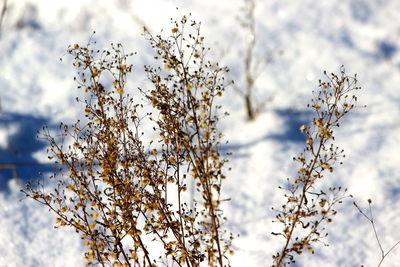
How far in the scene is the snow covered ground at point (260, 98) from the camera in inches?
179

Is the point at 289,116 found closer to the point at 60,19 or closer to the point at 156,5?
the point at 156,5

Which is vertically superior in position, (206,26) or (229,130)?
(206,26)

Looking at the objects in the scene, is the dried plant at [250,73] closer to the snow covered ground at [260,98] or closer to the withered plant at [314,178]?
the snow covered ground at [260,98]

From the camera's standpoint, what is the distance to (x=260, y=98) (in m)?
6.45

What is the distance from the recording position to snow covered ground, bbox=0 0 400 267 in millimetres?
4543

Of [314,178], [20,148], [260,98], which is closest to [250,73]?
[260,98]

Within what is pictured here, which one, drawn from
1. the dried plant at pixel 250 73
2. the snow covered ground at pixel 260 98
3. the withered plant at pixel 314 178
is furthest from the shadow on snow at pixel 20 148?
the withered plant at pixel 314 178

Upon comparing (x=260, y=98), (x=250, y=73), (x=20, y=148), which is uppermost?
(x=250, y=73)

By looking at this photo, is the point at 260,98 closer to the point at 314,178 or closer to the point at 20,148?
the point at 20,148

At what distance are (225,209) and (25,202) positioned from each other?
91.4 inches

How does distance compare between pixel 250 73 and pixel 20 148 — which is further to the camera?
pixel 250 73

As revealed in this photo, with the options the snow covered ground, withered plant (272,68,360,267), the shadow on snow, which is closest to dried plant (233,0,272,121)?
the snow covered ground

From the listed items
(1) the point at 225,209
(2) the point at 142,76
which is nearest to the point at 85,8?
(2) the point at 142,76

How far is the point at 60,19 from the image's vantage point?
727cm
